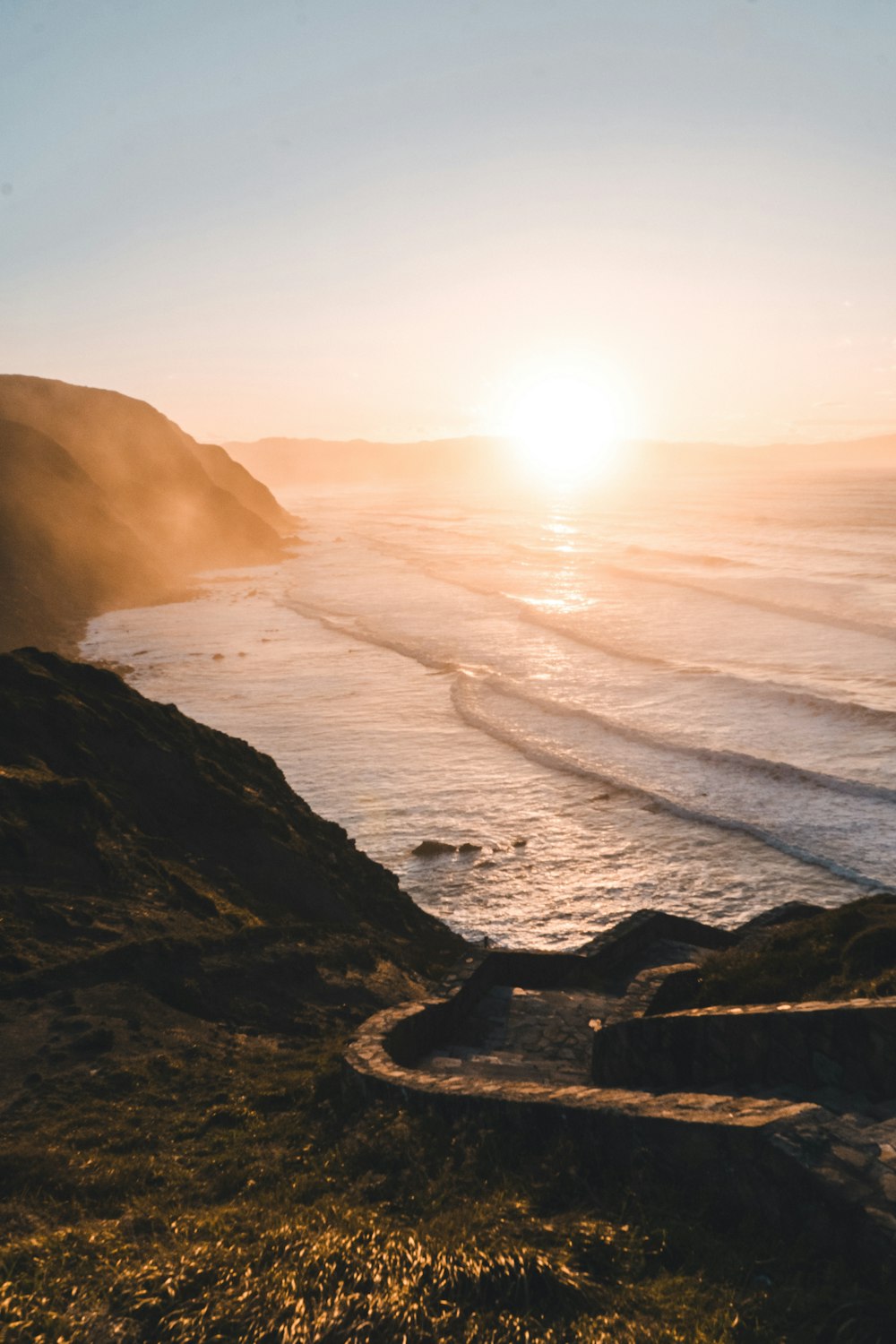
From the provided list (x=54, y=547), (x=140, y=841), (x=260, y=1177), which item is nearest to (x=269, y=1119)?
(x=260, y=1177)

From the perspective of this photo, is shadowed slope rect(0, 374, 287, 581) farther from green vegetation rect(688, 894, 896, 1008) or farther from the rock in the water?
green vegetation rect(688, 894, 896, 1008)

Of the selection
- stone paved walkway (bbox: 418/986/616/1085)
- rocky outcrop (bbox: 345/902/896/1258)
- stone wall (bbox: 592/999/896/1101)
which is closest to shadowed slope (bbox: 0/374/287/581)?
stone paved walkway (bbox: 418/986/616/1085)

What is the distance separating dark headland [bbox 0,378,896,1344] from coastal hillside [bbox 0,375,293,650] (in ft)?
82.0

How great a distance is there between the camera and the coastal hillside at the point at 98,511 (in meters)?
42.2

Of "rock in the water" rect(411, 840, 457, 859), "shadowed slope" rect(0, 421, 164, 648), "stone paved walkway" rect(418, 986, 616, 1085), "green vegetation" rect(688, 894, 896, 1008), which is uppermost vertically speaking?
"shadowed slope" rect(0, 421, 164, 648)

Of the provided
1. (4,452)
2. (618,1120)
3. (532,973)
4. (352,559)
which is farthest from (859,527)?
(618,1120)

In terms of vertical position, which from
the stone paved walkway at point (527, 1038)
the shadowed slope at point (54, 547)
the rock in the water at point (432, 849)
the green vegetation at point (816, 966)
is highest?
the shadowed slope at point (54, 547)

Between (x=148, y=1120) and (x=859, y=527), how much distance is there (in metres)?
75.1

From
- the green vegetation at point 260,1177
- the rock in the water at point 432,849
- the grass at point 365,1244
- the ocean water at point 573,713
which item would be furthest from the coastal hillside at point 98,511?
the grass at point 365,1244

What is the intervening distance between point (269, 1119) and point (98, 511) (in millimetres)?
49930

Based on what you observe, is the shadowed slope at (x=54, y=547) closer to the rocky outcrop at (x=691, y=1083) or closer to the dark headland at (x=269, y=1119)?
the dark headland at (x=269, y=1119)

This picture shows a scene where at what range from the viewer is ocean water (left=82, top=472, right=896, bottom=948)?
16.4m

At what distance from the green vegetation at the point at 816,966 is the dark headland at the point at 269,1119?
32 mm

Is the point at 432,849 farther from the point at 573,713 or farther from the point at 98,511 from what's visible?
the point at 98,511
